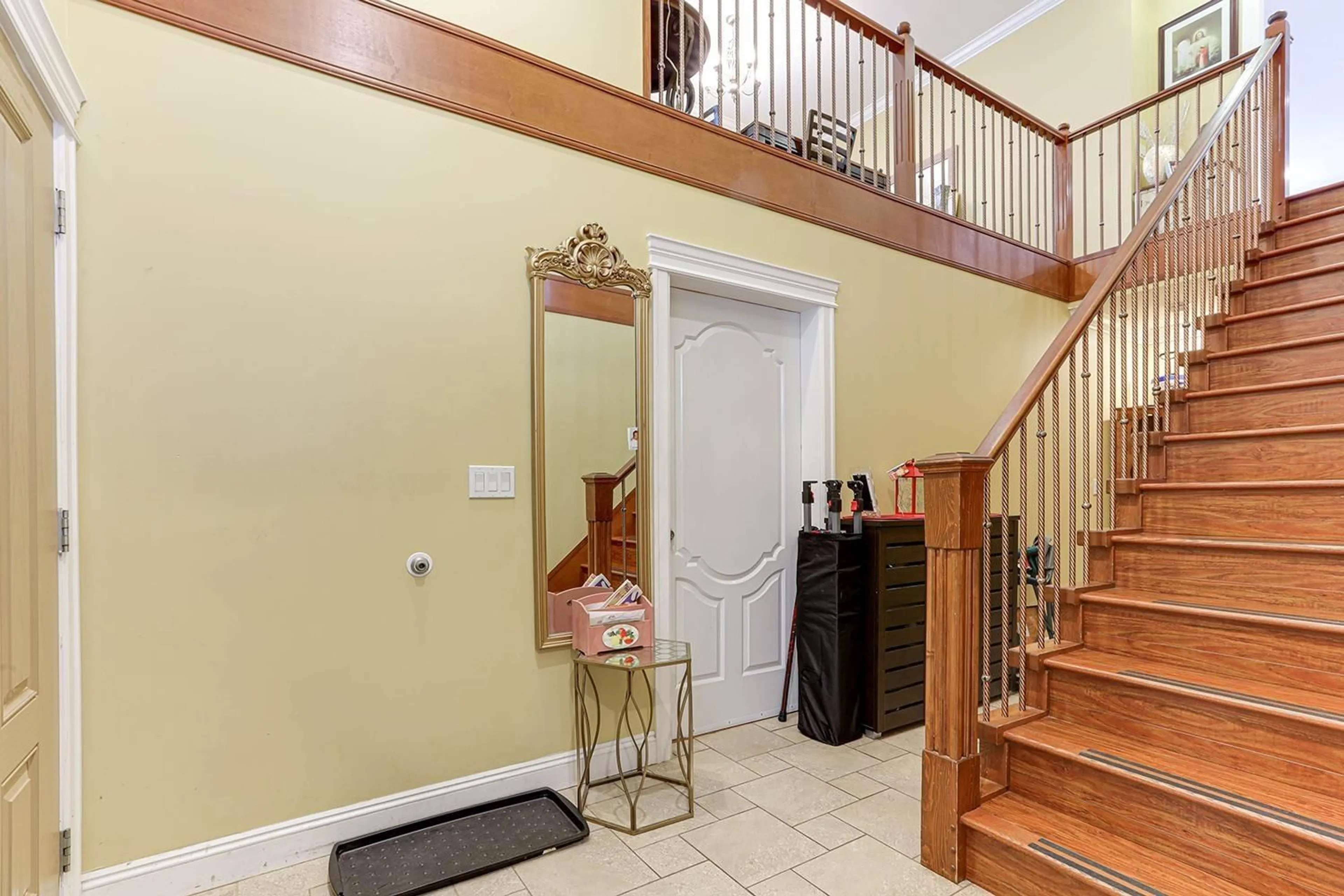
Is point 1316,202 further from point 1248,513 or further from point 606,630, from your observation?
point 606,630

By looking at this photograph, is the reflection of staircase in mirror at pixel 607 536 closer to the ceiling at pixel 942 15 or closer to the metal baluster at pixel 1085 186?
the metal baluster at pixel 1085 186

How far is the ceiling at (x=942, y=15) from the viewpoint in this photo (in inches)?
214

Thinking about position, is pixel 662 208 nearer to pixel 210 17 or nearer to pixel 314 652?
pixel 210 17

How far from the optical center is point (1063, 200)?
15.5 feet

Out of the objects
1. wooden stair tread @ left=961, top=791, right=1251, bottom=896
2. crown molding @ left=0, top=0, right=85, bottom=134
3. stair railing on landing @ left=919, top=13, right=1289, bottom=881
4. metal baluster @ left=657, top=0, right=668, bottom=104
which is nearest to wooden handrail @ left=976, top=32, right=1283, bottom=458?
stair railing on landing @ left=919, top=13, right=1289, bottom=881

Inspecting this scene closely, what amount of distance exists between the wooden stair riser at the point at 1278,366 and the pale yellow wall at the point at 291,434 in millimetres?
2706

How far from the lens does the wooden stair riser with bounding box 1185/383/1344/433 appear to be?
2.51m

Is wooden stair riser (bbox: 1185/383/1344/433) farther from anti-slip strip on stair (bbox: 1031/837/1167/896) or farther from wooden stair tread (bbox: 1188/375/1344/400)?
anti-slip strip on stair (bbox: 1031/837/1167/896)

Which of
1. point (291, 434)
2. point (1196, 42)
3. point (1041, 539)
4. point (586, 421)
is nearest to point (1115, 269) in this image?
point (1041, 539)

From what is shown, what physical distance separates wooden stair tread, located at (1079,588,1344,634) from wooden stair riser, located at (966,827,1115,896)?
35.5 inches

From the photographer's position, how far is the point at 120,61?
75.0 inches

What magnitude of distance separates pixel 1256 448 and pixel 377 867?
330 cm

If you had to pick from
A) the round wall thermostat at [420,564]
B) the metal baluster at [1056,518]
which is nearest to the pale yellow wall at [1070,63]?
the metal baluster at [1056,518]

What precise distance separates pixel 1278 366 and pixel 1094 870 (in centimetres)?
231
